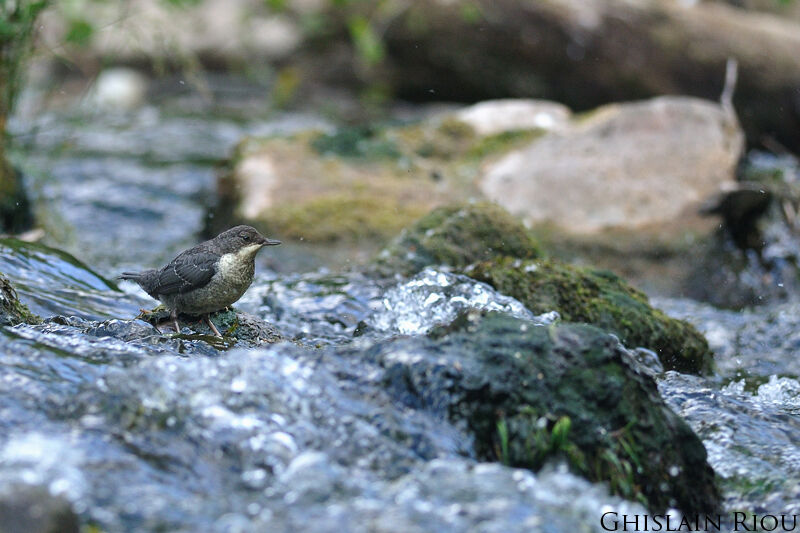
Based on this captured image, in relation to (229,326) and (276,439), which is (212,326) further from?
(276,439)

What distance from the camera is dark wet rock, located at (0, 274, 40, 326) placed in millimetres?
4125

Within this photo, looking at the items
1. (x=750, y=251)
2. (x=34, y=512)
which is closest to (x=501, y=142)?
(x=750, y=251)

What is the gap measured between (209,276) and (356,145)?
183 inches

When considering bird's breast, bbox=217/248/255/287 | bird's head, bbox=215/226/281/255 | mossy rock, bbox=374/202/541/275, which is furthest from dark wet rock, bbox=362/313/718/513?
mossy rock, bbox=374/202/541/275

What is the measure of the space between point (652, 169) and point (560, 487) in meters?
5.63

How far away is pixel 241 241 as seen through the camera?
4754 millimetres

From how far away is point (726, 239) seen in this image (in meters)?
7.67

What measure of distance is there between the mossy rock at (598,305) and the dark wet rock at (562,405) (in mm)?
1531

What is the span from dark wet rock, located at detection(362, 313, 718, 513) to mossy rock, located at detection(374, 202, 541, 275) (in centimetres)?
232

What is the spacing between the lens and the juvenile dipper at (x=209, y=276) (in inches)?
178

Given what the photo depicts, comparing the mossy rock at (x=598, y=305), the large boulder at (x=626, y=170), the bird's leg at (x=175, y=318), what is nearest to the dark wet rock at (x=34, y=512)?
the bird's leg at (x=175, y=318)

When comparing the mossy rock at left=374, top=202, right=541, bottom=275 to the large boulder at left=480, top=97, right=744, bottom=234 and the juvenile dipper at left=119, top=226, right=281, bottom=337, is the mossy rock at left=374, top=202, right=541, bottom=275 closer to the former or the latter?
the juvenile dipper at left=119, top=226, right=281, bottom=337

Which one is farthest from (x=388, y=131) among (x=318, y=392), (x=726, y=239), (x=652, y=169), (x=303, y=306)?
(x=318, y=392)

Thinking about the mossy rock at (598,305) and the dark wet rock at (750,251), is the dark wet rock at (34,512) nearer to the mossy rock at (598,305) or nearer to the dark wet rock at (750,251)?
the mossy rock at (598,305)
